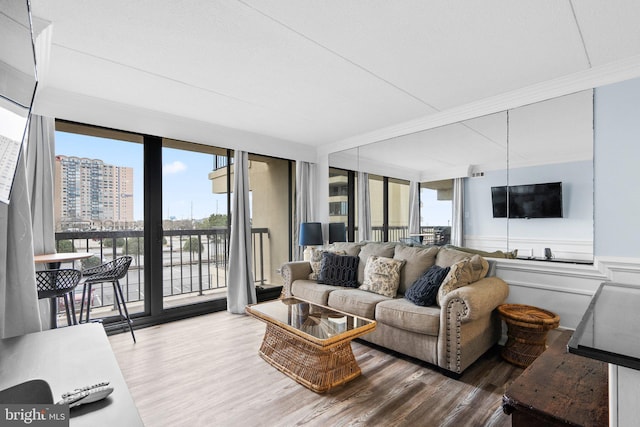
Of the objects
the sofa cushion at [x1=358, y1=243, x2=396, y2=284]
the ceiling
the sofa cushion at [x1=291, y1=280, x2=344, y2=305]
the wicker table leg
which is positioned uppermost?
the ceiling

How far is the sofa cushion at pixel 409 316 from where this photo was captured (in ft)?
7.91

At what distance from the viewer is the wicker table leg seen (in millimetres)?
2172

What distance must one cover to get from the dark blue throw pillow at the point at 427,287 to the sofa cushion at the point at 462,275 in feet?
0.15

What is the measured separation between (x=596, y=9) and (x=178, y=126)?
3.81 metres

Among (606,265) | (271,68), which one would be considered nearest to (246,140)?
(271,68)

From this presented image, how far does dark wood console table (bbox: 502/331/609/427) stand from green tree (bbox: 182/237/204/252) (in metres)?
3.94

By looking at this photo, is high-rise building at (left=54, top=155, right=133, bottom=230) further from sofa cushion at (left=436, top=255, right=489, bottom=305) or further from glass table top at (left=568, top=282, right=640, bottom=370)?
glass table top at (left=568, top=282, right=640, bottom=370)

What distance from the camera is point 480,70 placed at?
246 centimetres

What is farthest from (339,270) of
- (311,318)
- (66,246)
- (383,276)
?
(66,246)

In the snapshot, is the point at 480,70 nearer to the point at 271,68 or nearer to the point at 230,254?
the point at 271,68

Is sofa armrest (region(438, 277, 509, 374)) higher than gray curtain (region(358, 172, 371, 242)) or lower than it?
lower

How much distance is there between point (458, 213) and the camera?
3.38 meters
